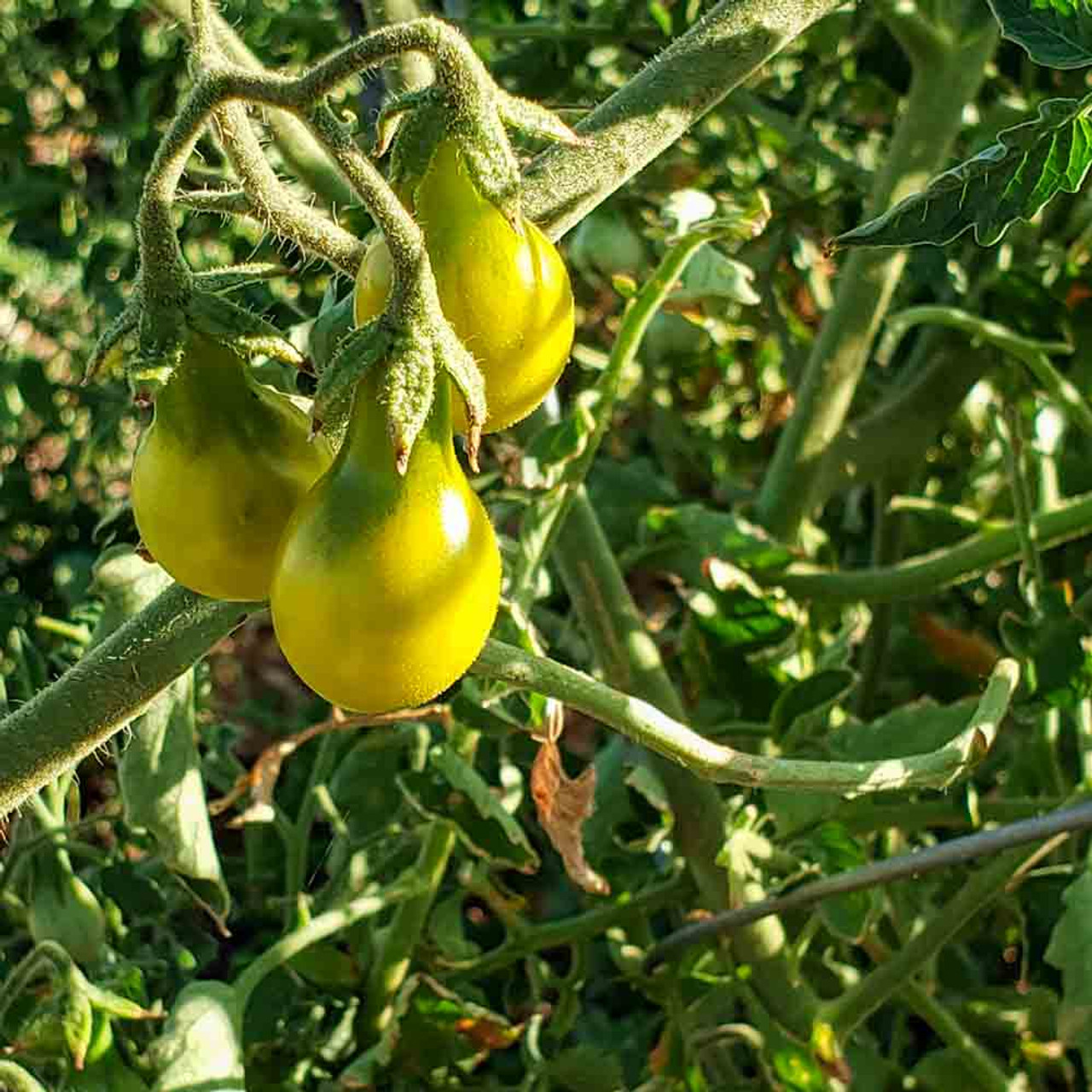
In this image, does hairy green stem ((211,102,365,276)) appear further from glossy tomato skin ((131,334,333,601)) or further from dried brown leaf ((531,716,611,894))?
dried brown leaf ((531,716,611,894))

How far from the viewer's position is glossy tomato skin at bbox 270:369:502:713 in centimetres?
50

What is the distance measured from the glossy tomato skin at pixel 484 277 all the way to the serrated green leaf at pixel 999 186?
126 millimetres

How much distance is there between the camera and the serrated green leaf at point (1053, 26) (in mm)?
620

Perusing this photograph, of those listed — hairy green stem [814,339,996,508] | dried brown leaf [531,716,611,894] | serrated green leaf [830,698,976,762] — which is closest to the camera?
dried brown leaf [531,716,611,894]

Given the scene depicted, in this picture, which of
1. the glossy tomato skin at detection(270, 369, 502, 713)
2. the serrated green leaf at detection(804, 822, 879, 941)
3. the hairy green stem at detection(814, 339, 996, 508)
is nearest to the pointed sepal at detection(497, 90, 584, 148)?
the glossy tomato skin at detection(270, 369, 502, 713)

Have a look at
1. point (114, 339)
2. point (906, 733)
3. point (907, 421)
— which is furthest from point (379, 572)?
point (907, 421)

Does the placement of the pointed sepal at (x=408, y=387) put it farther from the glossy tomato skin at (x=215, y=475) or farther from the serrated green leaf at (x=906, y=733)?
the serrated green leaf at (x=906, y=733)

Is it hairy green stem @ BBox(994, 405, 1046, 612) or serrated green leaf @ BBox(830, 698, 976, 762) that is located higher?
hairy green stem @ BBox(994, 405, 1046, 612)

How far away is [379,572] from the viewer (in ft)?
1.65

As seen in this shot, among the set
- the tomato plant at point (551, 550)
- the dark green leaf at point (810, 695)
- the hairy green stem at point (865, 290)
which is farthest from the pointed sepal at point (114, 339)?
the hairy green stem at point (865, 290)

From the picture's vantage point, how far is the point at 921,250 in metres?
1.08

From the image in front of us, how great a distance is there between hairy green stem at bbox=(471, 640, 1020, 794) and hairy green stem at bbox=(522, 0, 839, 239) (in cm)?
17

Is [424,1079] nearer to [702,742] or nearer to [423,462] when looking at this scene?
[702,742]

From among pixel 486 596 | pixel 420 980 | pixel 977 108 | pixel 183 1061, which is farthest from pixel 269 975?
pixel 977 108
